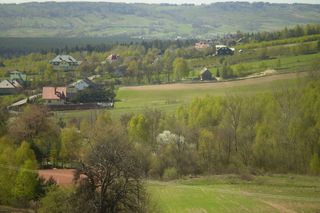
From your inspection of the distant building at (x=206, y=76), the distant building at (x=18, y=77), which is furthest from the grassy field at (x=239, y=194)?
the distant building at (x=18, y=77)

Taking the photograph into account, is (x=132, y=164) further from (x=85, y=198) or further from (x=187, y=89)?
(x=187, y=89)

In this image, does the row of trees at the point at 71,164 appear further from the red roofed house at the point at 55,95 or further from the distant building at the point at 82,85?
the distant building at the point at 82,85

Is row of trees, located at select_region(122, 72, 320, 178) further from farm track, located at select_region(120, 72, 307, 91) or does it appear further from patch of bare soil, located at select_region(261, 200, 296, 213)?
farm track, located at select_region(120, 72, 307, 91)

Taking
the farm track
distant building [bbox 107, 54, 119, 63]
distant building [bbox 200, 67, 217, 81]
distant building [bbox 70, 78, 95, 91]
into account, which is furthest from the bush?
distant building [bbox 107, 54, 119, 63]

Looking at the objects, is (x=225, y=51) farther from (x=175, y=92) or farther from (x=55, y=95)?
(x=55, y=95)

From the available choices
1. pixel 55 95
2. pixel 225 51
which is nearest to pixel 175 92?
pixel 55 95
